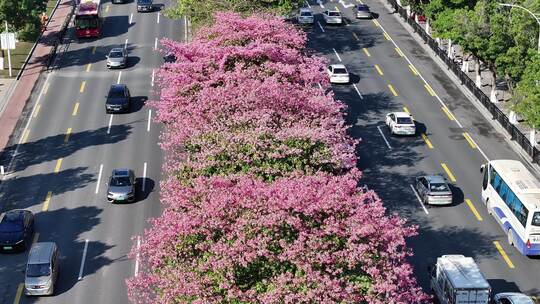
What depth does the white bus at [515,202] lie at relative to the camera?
55.2 metres

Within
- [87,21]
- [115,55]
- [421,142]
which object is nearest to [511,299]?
[421,142]

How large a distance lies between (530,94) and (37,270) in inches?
1487

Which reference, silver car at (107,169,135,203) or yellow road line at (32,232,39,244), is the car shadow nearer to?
silver car at (107,169,135,203)

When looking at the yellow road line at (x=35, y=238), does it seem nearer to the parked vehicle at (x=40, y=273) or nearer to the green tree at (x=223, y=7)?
the parked vehicle at (x=40, y=273)

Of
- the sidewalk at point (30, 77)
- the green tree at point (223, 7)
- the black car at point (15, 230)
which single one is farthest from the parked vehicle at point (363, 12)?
the black car at point (15, 230)

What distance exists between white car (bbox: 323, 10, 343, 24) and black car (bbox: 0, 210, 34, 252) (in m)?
56.0

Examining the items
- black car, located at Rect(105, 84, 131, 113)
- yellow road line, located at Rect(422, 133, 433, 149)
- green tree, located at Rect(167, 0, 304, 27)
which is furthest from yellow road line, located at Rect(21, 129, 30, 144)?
yellow road line, located at Rect(422, 133, 433, 149)

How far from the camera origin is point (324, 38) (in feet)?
336

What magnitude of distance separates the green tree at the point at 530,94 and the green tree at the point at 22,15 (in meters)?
49.0

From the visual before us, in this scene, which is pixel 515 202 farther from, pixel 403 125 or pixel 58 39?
pixel 58 39

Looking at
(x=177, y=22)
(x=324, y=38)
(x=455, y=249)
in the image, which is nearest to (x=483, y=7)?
(x=324, y=38)

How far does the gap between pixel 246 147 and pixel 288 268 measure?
11593mm

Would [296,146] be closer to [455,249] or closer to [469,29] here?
[455,249]

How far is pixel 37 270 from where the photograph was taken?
51.6 m
